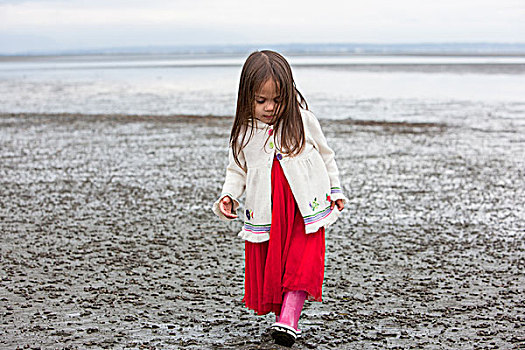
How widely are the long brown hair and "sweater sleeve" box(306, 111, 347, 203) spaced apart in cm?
10

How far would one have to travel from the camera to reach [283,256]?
13.4 ft

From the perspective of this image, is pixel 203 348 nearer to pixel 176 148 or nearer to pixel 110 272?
pixel 110 272

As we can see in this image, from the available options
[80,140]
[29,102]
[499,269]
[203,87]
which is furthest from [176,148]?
[203,87]

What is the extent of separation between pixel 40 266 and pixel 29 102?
786 inches

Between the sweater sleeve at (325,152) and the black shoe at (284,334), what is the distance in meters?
0.85

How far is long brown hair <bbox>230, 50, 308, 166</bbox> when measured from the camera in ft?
12.7

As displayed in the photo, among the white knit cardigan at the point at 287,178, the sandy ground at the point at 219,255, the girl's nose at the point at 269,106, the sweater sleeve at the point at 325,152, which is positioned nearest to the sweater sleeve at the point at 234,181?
the white knit cardigan at the point at 287,178

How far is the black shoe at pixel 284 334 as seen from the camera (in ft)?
13.3

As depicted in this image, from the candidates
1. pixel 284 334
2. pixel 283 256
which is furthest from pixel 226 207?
pixel 284 334

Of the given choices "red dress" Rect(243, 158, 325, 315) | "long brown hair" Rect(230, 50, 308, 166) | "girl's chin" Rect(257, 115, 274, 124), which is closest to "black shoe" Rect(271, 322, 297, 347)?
"red dress" Rect(243, 158, 325, 315)

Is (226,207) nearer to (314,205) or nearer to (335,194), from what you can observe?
(314,205)

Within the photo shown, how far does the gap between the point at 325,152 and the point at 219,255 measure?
7.78 feet

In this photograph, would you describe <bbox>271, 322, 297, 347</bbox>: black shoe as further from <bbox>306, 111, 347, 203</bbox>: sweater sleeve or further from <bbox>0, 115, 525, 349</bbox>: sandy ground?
<bbox>306, 111, 347, 203</bbox>: sweater sleeve

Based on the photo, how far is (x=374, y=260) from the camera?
19.8ft
